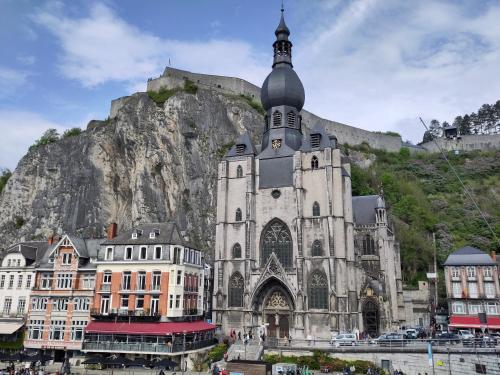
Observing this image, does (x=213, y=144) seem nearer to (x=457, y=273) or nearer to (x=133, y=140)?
(x=133, y=140)

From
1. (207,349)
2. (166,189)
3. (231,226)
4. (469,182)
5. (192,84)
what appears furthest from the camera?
(469,182)

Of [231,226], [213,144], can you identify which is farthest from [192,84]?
[231,226]

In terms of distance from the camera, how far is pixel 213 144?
49.1m

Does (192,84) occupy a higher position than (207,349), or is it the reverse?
(192,84)

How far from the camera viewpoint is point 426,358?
23.7 metres

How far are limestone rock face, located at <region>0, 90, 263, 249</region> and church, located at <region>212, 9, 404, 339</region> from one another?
377 inches

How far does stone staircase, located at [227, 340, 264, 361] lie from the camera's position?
84.7 ft

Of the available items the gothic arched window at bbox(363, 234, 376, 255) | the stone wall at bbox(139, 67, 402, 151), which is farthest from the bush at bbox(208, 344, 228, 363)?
the stone wall at bbox(139, 67, 402, 151)

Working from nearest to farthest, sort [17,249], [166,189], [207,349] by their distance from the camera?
[207,349] → [17,249] → [166,189]

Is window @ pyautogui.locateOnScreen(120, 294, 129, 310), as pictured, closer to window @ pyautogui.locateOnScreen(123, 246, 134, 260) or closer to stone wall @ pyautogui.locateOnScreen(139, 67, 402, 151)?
window @ pyautogui.locateOnScreen(123, 246, 134, 260)

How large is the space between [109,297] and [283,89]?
2213cm

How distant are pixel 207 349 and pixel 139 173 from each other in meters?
23.2

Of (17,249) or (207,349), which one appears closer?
(207,349)

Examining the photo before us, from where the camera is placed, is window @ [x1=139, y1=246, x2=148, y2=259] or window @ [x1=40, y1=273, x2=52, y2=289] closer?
window @ [x1=139, y1=246, x2=148, y2=259]
